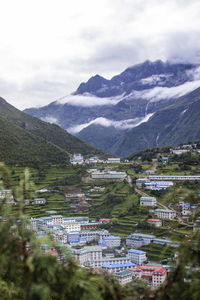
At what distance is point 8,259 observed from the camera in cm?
367

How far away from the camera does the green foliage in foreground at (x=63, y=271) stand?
3.40 metres

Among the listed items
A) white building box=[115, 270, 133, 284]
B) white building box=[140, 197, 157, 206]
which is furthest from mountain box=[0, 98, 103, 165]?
white building box=[115, 270, 133, 284]

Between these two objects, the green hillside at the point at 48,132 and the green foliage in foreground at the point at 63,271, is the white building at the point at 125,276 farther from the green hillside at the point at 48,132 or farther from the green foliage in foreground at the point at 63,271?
the green hillside at the point at 48,132

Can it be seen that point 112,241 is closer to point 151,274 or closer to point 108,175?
point 151,274

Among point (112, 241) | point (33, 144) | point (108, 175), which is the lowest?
point (112, 241)

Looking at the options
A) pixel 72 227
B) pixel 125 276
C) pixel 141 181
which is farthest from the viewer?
pixel 141 181

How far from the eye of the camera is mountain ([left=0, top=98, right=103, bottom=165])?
62500 millimetres

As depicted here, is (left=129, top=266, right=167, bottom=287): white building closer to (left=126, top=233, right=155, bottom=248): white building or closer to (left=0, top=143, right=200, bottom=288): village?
(left=0, top=143, right=200, bottom=288): village

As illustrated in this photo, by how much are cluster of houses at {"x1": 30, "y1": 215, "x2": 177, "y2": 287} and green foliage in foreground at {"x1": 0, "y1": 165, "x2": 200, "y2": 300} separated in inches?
748

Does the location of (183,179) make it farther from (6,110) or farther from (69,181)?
(6,110)

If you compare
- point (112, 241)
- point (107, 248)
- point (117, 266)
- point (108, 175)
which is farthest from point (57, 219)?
point (108, 175)

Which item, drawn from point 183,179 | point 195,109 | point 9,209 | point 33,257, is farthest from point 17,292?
point 195,109

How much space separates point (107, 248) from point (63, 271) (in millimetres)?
33731

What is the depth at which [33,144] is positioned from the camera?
72750 mm
